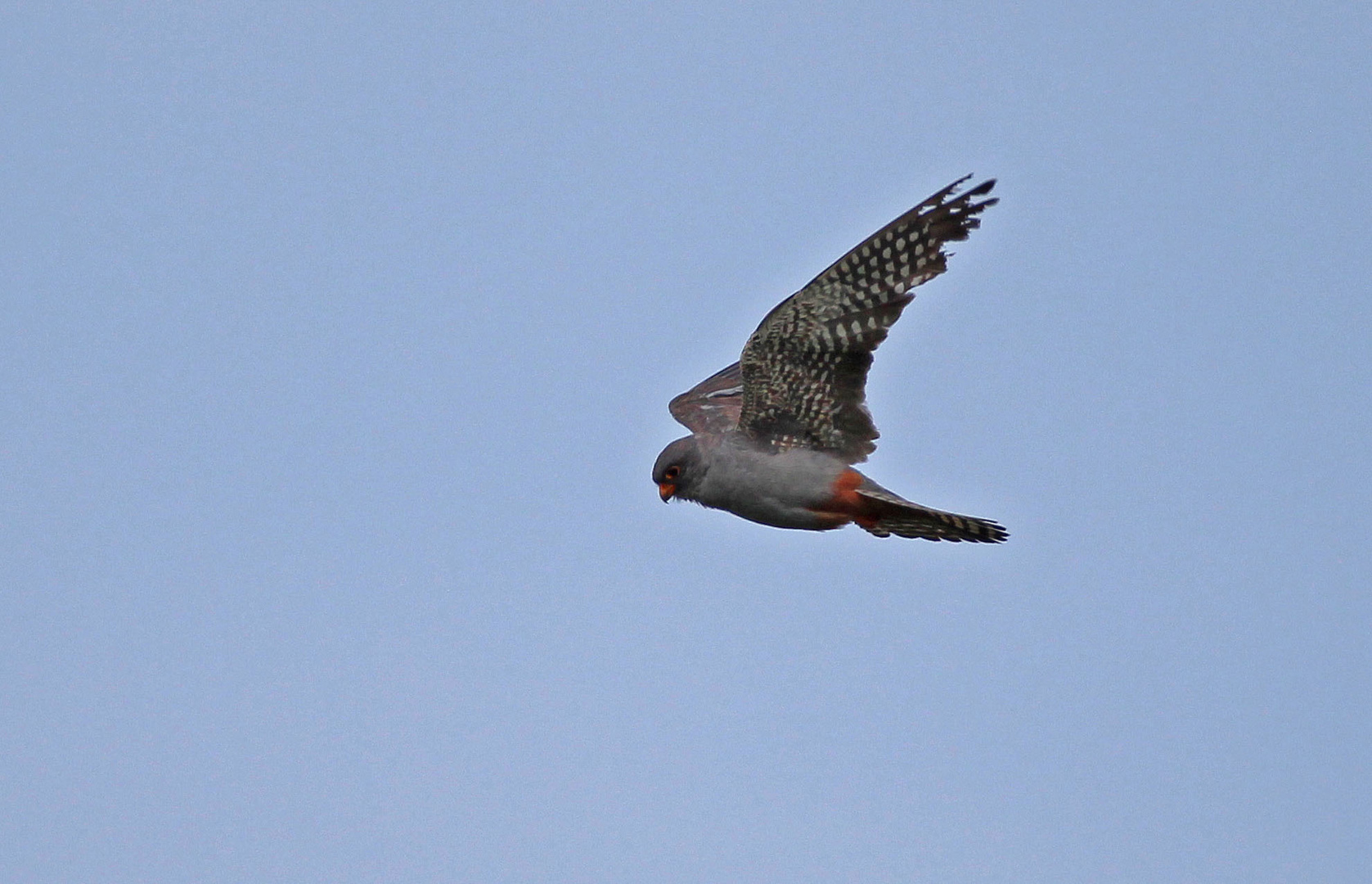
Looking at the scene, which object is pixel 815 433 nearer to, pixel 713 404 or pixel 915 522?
pixel 915 522

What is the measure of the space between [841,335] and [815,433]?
854mm

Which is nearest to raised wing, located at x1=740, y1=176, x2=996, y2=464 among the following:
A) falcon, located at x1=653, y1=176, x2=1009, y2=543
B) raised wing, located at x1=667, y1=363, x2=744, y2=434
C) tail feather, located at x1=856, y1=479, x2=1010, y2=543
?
falcon, located at x1=653, y1=176, x2=1009, y2=543

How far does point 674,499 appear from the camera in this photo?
11.7 meters

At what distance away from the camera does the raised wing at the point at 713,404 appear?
1292 cm

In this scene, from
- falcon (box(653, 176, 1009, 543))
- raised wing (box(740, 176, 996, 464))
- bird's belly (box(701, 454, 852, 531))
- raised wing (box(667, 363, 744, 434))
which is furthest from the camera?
raised wing (box(667, 363, 744, 434))

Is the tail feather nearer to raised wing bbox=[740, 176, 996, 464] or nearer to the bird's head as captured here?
raised wing bbox=[740, 176, 996, 464]

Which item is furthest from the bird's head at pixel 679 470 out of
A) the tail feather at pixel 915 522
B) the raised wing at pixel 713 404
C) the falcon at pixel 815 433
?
the tail feather at pixel 915 522

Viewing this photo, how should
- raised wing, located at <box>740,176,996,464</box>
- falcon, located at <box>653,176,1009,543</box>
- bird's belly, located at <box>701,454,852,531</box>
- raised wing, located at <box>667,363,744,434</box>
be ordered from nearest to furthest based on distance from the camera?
raised wing, located at <box>740,176,996,464</box>
falcon, located at <box>653,176,1009,543</box>
bird's belly, located at <box>701,454,852,531</box>
raised wing, located at <box>667,363,744,434</box>

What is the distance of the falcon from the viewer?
10734 mm

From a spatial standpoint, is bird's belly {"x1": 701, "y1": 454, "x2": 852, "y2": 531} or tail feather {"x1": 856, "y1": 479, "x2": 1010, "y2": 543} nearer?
tail feather {"x1": 856, "y1": 479, "x2": 1010, "y2": 543}

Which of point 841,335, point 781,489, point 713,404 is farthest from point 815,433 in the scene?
point 713,404

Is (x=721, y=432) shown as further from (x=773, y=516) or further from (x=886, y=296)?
(x=886, y=296)

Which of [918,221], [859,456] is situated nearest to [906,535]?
[859,456]

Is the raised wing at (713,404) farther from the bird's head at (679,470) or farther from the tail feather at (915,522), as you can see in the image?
the tail feather at (915,522)
